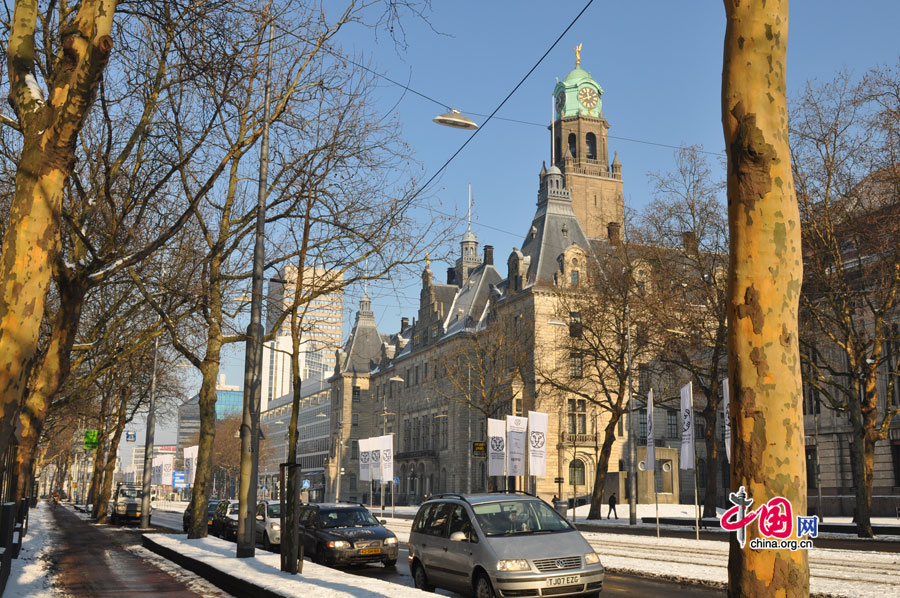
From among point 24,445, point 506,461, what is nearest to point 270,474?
point 506,461

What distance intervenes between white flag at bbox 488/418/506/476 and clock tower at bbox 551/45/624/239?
64441mm

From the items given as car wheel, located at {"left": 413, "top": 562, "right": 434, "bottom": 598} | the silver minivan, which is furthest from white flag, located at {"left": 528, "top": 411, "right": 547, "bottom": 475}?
car wheel, located at {"left": 413, "top": 562, "right": 434, "bottom": 598}

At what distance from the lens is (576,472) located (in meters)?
70.4

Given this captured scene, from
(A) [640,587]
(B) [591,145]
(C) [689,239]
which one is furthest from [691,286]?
(B) [591,145]

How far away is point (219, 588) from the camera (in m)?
14.9

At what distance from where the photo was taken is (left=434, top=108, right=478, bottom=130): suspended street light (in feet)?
59.8

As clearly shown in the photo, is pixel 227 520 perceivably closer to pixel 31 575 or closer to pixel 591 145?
pixel 31 575

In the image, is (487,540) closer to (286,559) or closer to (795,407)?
(286,559)

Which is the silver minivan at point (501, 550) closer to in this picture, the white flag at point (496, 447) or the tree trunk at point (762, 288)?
the tree trunk at point (762, 288)

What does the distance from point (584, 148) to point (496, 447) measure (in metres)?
71.6

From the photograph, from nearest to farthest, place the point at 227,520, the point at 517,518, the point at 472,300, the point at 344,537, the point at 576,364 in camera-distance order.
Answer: the point at 517,518 → the point at 344,537 → the point at 227,520 → the point at 576,364 → the point at 472,300

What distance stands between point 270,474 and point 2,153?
174 meters

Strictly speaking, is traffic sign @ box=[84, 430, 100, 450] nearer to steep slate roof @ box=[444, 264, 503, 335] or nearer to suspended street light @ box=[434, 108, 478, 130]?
suspended street light @ box=[434, 108, 478, 130]

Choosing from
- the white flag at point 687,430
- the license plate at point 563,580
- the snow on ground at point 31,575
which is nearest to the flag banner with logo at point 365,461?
the white flag at point 687,430
